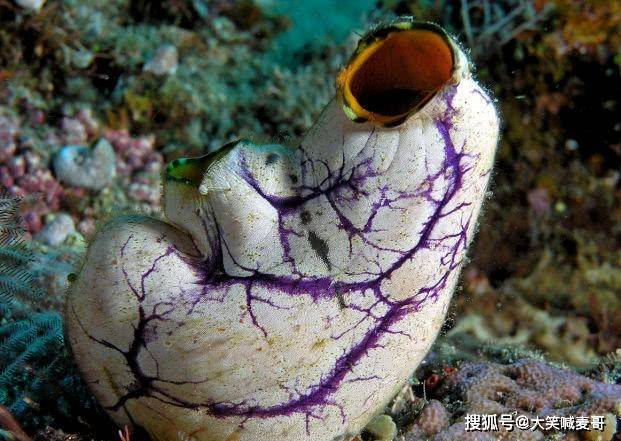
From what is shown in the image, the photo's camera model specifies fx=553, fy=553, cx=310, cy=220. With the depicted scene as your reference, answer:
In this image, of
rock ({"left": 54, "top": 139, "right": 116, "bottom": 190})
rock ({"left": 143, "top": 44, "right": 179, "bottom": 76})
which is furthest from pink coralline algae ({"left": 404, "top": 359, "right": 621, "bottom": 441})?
rock ({"left": 143, "top": 44, "right": 179, "bottom": 76})

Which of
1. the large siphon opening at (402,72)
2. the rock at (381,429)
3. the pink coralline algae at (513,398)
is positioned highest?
the large siphon opening at (402,72)

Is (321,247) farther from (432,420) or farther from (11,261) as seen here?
(11,261)

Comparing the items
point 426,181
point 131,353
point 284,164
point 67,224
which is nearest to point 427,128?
point 426,181

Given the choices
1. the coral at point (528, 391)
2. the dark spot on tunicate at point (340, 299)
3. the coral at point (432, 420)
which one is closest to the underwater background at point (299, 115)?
the coral at point (528, 391)

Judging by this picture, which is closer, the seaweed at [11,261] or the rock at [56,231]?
the seaweed at [11,261]

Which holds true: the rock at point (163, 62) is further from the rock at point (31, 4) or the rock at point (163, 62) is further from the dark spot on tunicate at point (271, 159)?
the dark spot on tunicate at point (271, 159)

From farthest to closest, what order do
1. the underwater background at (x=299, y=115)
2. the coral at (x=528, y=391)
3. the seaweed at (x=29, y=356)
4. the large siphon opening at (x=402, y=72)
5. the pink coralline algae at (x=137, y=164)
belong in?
the pink coralline algae at (x=137, y=164) → the underwater background at (x=299, y=115) → the coral at (x=528, y=391) → the seaweed at (x=29, y=356) → the large siphon opening at (x=402, y=72)

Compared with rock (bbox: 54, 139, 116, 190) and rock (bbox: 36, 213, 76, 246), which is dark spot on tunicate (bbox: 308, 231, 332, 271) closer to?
rock (bbox: 36, 213, 76, 246)
